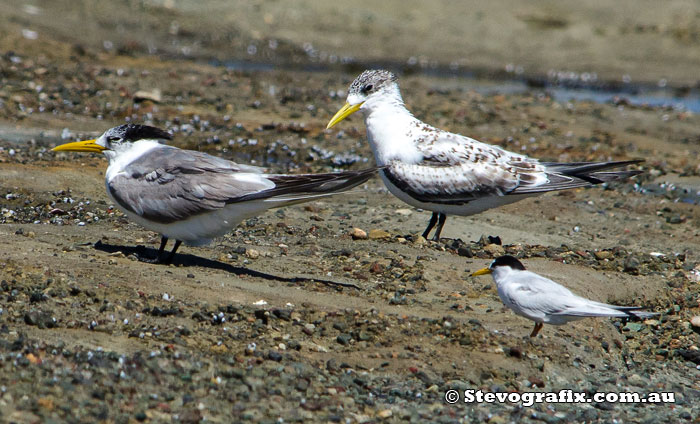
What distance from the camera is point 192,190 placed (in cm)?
648

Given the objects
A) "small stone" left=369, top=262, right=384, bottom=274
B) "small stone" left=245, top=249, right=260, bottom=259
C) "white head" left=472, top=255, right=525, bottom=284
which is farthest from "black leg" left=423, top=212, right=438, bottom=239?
"white head" left=472, top=255, right=525, bottom=284

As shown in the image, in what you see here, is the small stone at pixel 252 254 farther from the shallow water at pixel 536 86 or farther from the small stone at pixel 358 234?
the shallow water at pixel 536 86

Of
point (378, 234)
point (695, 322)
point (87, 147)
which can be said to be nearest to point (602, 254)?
point (695, 322)

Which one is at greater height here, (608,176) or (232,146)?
(608,176)

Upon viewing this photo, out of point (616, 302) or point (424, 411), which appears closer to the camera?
point (424, 411)

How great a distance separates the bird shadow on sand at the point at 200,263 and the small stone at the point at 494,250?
1527 millimetres

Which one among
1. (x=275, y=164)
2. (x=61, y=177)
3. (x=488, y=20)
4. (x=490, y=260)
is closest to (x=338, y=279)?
(x=490, y=260)

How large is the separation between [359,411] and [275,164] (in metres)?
6.34

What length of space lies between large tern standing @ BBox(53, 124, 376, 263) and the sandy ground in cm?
35

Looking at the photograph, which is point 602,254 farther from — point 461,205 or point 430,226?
point 430,226

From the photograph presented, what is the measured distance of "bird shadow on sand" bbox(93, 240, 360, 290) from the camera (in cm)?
671

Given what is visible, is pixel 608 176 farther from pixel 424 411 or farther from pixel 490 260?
pixel 424 411

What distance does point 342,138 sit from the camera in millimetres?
12125

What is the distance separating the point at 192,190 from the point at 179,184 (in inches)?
5.1
